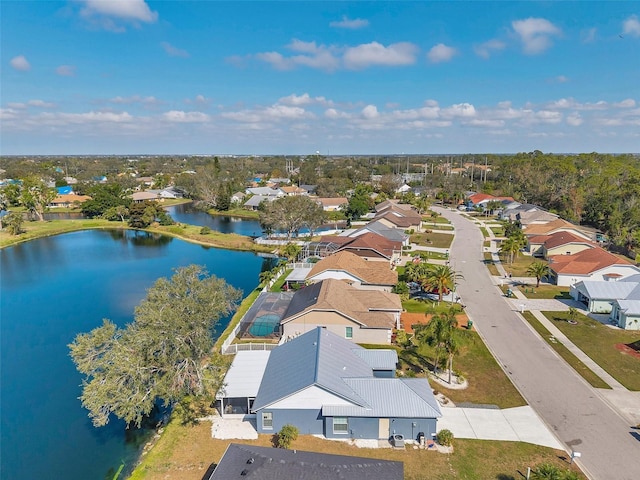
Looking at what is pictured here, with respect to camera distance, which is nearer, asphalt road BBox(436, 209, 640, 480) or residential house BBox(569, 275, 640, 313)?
asphalt road BBox(436, 209, 640, 480)

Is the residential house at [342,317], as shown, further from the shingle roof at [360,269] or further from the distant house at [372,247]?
the distant house at [372,247]

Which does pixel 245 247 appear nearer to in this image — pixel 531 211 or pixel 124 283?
pixel 124 283

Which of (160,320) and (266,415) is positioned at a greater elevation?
(160,320)

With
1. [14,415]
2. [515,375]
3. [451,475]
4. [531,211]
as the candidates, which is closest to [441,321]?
[515,375]

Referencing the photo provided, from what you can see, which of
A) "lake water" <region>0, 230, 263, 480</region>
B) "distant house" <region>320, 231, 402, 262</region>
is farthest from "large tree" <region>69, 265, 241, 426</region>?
"distant house" <region>320, 231, 402, 262</region>

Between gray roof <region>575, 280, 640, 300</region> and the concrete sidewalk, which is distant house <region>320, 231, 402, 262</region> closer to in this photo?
gray roof <region>575, 280, 640, 300</region>
